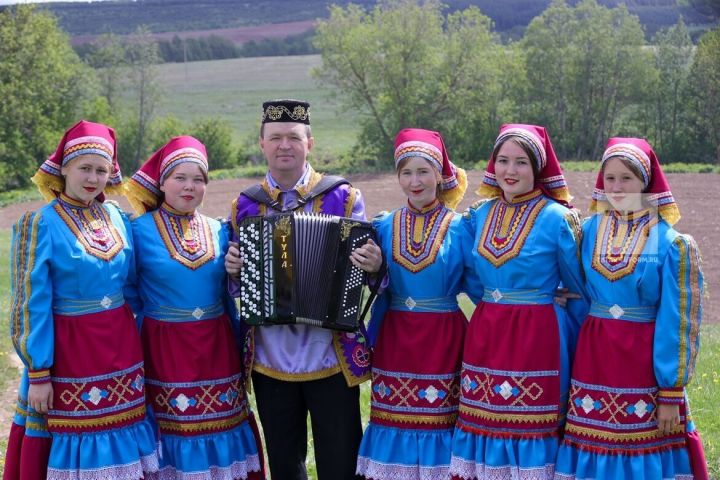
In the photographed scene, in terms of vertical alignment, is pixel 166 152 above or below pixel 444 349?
above

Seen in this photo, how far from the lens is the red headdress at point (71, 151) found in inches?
167

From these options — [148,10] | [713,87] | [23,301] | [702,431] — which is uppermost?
[148,10]

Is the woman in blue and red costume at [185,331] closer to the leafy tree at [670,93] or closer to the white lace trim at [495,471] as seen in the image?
the white lace trim at [495,471]

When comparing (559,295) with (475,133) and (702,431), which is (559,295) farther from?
(475,133)

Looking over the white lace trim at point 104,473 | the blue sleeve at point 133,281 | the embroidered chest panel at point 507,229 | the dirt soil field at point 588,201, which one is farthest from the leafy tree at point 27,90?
the embroidered chest panel at point 507,229

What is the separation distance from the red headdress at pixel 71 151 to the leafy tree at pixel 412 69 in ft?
104

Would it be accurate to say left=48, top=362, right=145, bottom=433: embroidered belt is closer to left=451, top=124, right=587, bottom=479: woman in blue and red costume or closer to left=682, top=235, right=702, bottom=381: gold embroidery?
left=451, top=124, right=587, bottom=479: woman in blue and red costume

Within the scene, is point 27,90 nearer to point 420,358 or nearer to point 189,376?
point 189,376

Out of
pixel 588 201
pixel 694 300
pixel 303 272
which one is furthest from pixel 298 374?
pixel 588 201

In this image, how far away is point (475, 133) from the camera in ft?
132

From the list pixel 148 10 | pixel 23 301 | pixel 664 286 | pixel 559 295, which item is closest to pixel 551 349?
pixel 559 295

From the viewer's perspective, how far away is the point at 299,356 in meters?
4.39

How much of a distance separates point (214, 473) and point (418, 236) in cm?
170

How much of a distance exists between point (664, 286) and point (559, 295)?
56 cm
